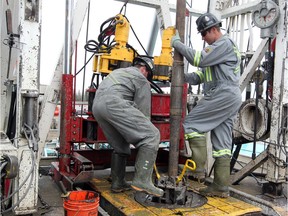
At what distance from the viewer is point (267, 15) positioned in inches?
150

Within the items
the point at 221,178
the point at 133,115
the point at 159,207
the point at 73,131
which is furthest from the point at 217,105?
the point at 73,131

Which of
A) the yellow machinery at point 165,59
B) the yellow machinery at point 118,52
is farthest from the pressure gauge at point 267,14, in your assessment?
the yellow machinery at point 118,52

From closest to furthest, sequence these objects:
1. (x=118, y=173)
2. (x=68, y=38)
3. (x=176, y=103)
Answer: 1. (x=176, y=103)
2. (x=118, y=173)
3. (x=68, y=38)

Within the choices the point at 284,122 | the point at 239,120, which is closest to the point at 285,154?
the point at 284,122

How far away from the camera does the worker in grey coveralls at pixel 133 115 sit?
3.00 metres

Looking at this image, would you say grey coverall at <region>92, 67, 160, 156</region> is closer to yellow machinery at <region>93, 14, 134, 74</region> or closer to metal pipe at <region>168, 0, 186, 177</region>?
metal pipe at <region>168, 0, 186, 177</region>

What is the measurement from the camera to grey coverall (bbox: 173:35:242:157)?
10.5ft

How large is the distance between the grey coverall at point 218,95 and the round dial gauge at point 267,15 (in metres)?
0.81

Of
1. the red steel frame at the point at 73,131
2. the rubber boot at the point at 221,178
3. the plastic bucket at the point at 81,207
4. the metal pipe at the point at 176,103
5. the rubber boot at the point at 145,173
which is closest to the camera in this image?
the plastic bucket at the point at 81,207

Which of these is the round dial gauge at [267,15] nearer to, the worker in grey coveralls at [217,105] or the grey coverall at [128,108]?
the worker in grey coveralls at [217,105]

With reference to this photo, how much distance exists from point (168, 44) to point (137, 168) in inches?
66.1

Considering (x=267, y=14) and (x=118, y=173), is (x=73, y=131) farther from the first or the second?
(x=267, y=14)

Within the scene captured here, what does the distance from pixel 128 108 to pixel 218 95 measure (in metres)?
0.93

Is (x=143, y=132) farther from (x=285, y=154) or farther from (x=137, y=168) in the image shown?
(x=285, y=154)
